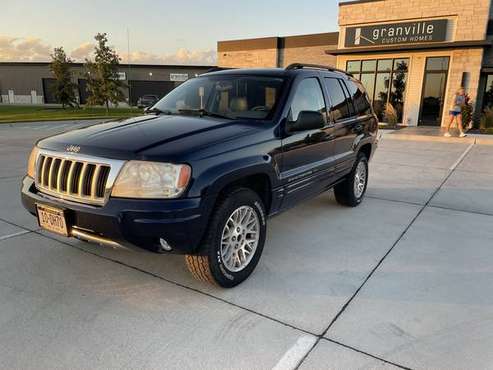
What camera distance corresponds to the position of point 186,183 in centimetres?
264

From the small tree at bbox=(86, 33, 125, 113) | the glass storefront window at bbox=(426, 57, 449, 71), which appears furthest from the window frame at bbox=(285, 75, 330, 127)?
the small tree at bbox=(86, 33, 125, 113)

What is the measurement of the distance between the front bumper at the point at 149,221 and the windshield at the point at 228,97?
4.45 ft

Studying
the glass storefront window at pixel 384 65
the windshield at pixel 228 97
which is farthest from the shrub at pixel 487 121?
the windshield at pixel 228 97

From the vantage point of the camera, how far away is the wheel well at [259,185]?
313 cm

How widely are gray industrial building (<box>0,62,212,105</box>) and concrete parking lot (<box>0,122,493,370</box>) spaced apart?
50.3 metres

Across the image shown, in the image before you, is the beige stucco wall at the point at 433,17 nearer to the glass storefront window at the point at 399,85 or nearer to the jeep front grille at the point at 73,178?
the glass storefront window at the point at 399,85

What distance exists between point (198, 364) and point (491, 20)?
773 inches

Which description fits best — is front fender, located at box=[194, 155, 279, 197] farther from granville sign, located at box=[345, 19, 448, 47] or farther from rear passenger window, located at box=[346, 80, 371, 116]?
granville sign, located at box=[345, 19, 448, 47]

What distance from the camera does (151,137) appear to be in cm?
296

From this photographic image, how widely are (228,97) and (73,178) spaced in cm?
184

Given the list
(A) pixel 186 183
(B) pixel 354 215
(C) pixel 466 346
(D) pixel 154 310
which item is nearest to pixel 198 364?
(D) pixel 154 310

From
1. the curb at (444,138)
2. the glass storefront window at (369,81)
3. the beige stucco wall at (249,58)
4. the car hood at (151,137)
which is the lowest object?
the curb at (444,138)

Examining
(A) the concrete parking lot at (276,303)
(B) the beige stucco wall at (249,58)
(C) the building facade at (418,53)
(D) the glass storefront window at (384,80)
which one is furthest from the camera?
(B) the beige stucco wall at (249,58)

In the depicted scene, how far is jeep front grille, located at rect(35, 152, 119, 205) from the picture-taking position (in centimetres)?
273
